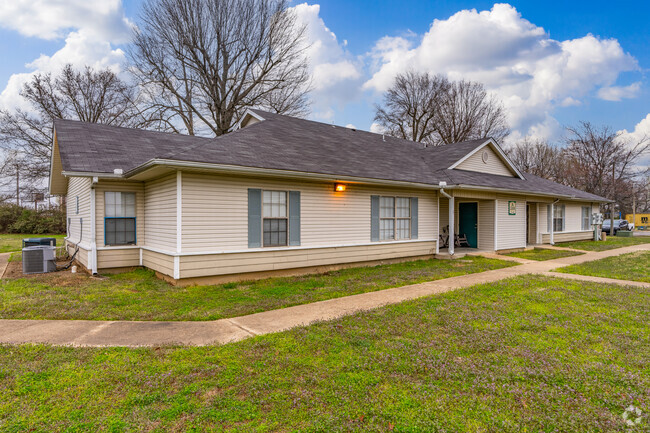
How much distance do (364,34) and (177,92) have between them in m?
13.6

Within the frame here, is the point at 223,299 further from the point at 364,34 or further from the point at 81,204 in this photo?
the point at 364,34

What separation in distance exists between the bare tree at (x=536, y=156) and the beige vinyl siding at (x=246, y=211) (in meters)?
35.9

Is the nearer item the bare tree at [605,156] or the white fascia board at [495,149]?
the white fascia board at [495,149]

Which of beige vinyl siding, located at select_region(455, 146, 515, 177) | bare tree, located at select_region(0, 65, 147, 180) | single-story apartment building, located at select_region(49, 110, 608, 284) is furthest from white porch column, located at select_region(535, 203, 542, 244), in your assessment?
bare tree, located at select_region(0, 65, 147, 180)

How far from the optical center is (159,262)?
335 inches

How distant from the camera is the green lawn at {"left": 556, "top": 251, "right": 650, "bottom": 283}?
363 inches

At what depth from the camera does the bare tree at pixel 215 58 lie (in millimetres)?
21375

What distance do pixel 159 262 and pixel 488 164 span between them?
13.4m

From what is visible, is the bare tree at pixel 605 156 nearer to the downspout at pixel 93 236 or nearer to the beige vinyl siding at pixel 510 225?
the beige vinyl siding at pixel 510 225

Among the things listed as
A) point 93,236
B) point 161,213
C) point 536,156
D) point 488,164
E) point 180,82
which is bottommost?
point 93,236

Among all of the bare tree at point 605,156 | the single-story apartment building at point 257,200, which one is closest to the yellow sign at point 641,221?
the bare tree at point 605,156

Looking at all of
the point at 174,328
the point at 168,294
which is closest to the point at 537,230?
the point at 168,294

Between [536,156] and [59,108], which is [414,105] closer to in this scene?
[536,156]

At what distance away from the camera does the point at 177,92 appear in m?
22.8
